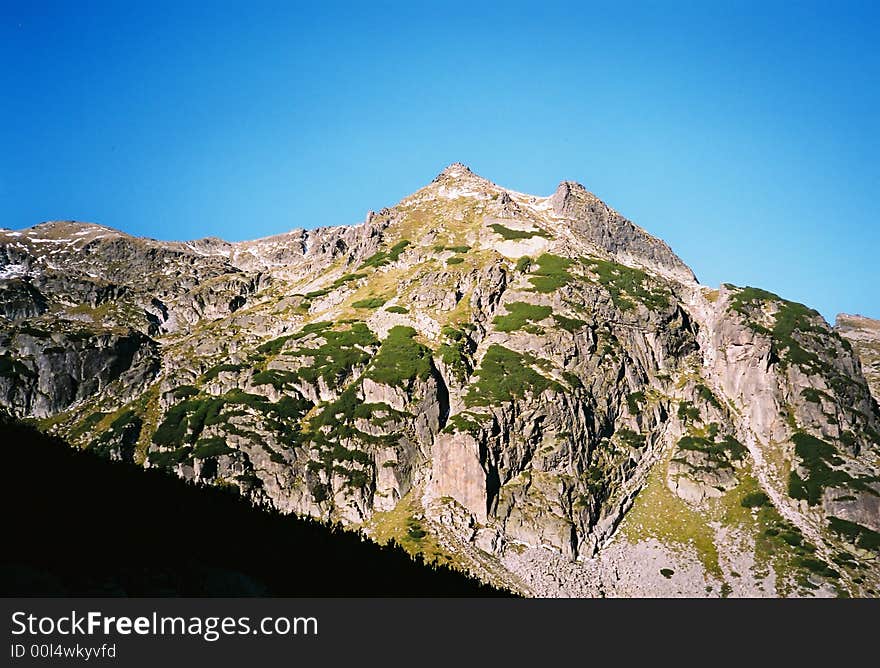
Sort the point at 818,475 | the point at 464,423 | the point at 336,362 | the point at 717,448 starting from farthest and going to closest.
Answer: the point at 336,362
the point at 717,448
the point at 464,423
the point at 818,475

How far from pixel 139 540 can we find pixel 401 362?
485 feet

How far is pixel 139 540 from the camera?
34.8 m

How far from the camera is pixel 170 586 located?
110ft

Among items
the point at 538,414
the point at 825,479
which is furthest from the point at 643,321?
the point at 825,479

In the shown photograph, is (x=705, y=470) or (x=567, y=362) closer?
(x=705, y=470)

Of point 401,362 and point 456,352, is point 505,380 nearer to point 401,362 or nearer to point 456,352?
point 456,352

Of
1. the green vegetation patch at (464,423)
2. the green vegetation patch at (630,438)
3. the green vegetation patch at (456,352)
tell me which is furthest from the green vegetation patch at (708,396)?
the green vegetation patch at (456,352)

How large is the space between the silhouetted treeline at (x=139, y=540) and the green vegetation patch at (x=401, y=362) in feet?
371

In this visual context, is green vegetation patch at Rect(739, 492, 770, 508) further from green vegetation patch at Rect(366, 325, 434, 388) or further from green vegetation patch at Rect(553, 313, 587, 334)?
green vegetation patch at Rect(366, 325, 434, 388)

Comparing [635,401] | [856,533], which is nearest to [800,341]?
[635,401]

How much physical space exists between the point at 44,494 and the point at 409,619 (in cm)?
2035

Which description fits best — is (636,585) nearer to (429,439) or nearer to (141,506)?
(429,439)

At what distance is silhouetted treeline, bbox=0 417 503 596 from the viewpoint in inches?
1179

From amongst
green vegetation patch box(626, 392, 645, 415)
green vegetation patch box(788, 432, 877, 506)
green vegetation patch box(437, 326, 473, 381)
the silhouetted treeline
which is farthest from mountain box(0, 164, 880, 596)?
the silhouetted treeline
